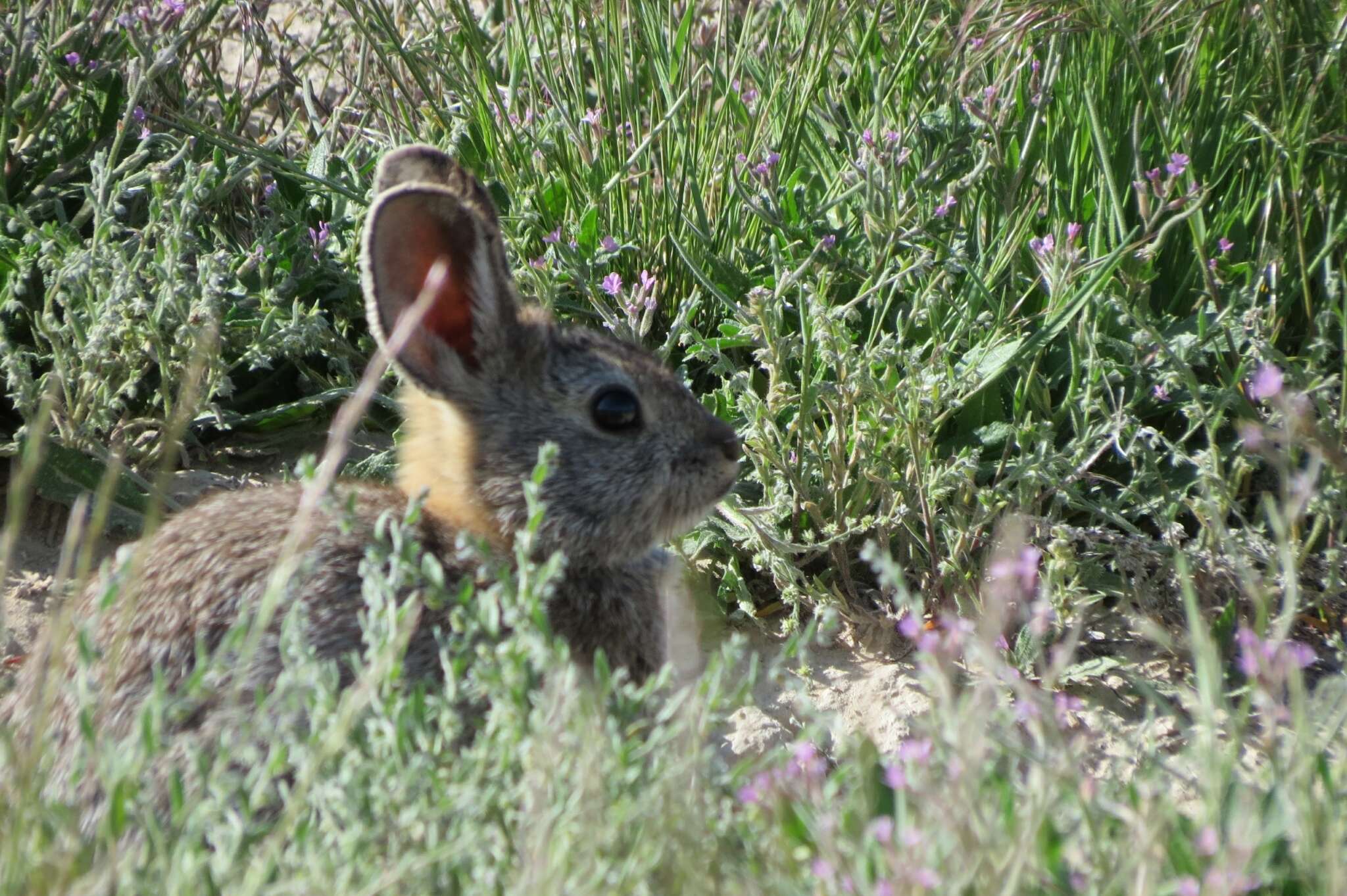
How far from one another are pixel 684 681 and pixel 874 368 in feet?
3.20

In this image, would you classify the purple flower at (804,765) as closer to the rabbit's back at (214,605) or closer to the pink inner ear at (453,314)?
the rabbit's back at (214,605)

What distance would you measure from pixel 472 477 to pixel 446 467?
0.28ft

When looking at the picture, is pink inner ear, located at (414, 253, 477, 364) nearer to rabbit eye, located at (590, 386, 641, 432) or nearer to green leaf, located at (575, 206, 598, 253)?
rabbit eye, located at (590, 386, 641, 432)

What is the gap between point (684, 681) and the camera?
13.0 feet

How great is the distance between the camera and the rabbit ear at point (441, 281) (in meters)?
3.22

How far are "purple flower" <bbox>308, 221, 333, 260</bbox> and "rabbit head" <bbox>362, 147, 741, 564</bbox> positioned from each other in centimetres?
127

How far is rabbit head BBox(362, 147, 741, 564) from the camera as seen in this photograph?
11.2 ft

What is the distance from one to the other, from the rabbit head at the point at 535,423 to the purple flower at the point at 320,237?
127 cm

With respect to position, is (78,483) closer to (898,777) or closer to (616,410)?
(616,410)

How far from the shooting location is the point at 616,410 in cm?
354

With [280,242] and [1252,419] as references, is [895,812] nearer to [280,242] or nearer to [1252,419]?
[1252,419]

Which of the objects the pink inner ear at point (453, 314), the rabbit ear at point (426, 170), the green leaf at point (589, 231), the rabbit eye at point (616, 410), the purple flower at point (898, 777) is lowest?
the purple flower at point (898, 777)

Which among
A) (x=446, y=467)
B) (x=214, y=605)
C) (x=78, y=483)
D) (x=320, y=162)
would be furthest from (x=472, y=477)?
(x=320, y=162)

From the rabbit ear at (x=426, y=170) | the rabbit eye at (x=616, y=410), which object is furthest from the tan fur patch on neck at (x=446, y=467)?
the rabbit ear at (x=426, y=170)
